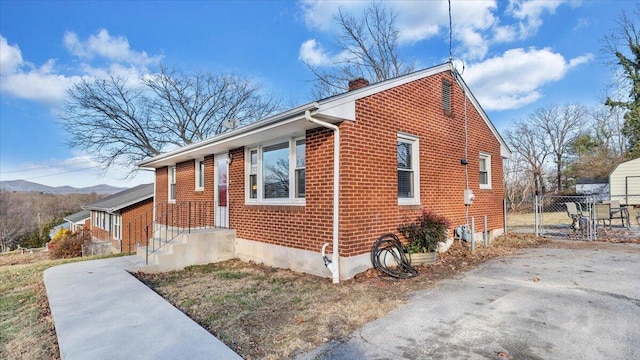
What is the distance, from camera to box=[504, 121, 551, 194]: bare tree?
31.4m

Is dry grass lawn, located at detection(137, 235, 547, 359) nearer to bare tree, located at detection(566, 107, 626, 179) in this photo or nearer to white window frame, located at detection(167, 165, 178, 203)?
white window frame, located at detection(167, 165, 178, 203)

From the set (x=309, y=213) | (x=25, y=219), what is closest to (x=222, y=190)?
(x=309, y=213)

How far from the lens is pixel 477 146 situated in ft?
33.4

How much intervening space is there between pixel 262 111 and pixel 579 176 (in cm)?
2933

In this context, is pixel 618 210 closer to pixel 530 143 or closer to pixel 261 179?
pixel 261 179

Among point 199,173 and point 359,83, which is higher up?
point 359,83

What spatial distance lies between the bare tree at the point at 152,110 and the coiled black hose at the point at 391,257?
68.3 ft

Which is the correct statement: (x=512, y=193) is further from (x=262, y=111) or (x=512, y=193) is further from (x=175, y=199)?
(x=175, y=199)

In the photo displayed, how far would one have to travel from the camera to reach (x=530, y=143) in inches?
1287

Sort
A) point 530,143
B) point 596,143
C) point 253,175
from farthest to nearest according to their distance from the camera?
1. point 530,143
2. point 596,143
3. point 253,175

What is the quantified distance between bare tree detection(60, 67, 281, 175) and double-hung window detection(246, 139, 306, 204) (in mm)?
17997

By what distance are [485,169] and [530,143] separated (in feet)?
88.1

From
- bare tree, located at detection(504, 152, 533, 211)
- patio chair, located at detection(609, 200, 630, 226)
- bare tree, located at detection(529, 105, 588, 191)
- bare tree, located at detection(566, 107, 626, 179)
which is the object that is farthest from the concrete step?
bare tree, located at detection(529, 105, 588, 191)

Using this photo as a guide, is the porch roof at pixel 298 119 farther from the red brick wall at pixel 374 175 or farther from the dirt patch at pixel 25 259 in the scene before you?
the dirt patch at pixel 25 259
